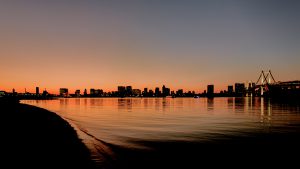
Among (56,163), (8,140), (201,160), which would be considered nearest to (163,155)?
(201,160)

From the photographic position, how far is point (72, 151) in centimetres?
1402

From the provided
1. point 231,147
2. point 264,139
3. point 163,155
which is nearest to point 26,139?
point 163,155

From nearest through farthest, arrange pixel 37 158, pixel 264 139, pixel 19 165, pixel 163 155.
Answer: pixel 19 165 < pixel 37 158 < pixel 163 155 < pixel 264 139

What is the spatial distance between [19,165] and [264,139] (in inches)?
656

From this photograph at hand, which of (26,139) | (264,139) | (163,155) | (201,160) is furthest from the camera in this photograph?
(264,139)

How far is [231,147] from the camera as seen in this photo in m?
17.6

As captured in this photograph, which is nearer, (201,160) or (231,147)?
(201,160)

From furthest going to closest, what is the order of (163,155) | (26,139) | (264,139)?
(264,139)
(26,139)
(163,155)

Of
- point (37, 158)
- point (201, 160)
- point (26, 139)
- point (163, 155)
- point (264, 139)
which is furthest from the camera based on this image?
point (264, 139)

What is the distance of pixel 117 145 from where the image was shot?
18625 millimetres

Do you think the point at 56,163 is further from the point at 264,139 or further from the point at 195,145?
the point at 264,139

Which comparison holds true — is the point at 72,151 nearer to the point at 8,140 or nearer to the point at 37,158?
the point at 37,158

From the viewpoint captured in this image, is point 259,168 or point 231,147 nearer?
point 259,168

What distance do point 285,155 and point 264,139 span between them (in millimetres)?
6274
